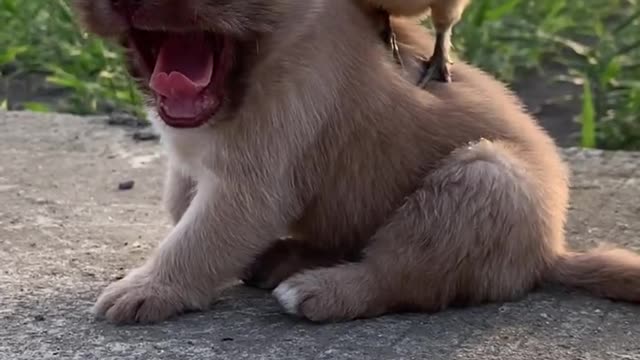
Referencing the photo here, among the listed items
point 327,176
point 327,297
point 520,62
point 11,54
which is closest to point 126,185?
point 327,176

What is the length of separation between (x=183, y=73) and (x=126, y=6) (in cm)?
24

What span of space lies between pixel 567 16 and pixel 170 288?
14.0 feet

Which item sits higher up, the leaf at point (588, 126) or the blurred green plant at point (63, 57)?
the leaf at point (588, 126)

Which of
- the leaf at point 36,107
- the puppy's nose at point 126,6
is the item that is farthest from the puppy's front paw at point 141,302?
the leaf at point 36,107

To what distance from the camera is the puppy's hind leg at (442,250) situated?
10.1ft

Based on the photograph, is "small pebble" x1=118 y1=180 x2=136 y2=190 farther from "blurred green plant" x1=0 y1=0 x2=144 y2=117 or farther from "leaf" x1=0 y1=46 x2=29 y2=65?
"leaf" x1=0 y1=46 x2=29 y2=65

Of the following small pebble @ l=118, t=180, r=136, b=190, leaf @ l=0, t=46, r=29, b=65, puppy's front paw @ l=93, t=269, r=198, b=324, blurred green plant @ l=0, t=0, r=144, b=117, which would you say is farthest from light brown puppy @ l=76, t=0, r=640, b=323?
leaf @ l=0, t=46, r=29, b=65

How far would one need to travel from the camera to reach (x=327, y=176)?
3221 mm

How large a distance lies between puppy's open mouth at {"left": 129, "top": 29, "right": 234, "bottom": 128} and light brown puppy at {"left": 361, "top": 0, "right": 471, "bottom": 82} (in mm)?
453

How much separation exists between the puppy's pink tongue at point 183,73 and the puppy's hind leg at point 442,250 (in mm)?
468

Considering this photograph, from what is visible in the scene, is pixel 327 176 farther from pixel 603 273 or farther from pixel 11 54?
pixel 11 54

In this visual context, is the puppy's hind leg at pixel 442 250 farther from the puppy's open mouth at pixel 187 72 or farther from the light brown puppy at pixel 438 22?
the puppy's open mouth at pixel 187 72

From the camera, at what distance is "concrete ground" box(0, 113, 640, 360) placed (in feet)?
9.64

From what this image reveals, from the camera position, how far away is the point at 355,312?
121 inches
